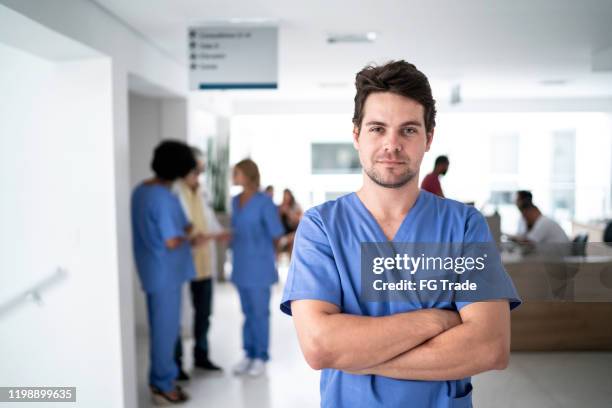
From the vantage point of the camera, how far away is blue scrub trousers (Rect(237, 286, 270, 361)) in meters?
3.48

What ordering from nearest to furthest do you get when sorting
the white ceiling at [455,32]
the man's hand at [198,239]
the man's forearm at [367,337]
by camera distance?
the man's forearm at [367,337] < the white ceiling at [455,32] < the man's hand at [198,239]

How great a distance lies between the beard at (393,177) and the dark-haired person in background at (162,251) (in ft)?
6.45

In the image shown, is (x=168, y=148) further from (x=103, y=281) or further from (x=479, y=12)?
(x=479, y=12)

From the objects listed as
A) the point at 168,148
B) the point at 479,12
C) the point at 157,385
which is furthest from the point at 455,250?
the point at 157,385

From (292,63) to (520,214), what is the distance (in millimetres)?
2337

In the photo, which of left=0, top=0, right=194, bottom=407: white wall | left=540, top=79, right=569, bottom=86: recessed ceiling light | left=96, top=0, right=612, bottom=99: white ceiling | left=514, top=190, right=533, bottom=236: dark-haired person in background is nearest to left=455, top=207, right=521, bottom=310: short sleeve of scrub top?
left=514, top=190, right=533, bottom=236: dark-haired person in background

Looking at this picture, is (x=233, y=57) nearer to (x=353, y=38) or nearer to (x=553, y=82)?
(x=353, y=38)

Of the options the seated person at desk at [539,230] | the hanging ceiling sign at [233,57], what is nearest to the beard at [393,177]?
the seated person at desk at [539,230]

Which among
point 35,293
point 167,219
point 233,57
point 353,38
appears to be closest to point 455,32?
point 353,38

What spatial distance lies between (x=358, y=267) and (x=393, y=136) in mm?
294

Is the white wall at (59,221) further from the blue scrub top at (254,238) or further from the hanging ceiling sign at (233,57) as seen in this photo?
the blue scrub top at (254,238)

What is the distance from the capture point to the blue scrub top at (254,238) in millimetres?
3395

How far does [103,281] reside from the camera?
8.71 ft

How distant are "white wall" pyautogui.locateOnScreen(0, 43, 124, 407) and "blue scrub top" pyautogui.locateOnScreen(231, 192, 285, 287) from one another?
3.04ft
